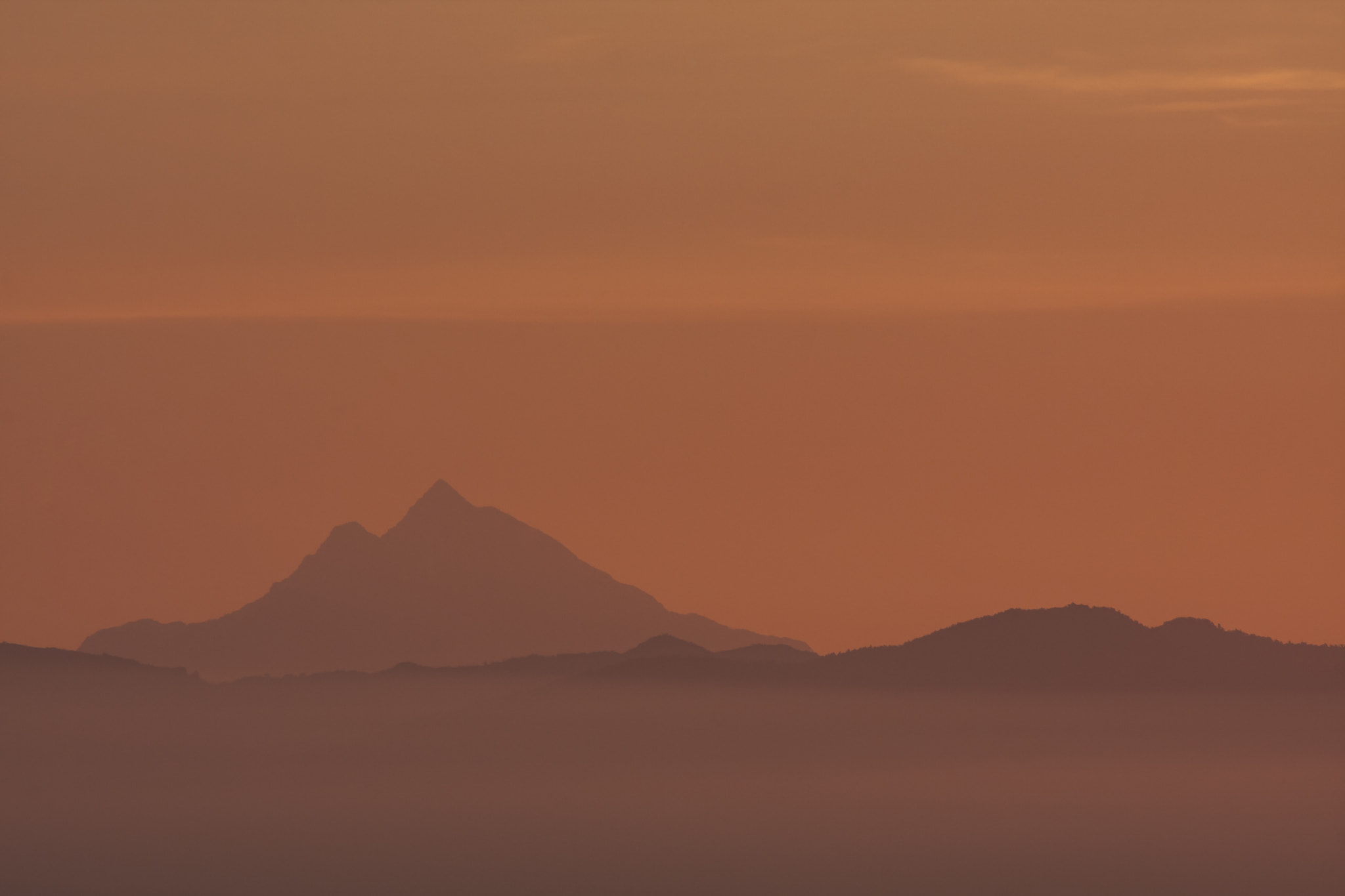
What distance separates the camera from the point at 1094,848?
410ft

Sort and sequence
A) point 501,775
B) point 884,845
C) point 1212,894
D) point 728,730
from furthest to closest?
point 728,730, point 501,775, point 884,845, point 1212,894

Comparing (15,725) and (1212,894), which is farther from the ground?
(15,725)

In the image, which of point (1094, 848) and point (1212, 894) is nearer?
point (1212, 894)

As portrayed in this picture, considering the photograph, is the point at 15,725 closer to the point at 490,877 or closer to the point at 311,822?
the point at 311,822

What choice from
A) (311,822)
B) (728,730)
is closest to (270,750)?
(311,822)

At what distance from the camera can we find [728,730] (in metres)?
192

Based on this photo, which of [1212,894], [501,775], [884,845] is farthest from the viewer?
[501,775]

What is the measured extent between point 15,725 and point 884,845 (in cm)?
9421

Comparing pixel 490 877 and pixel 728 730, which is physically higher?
pixel 728 730

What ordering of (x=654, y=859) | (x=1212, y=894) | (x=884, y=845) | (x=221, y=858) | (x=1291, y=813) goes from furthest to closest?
(x=1291, y=813) < (x=884, y=845) < (x=654, y=859) < (x=221, y=858) < (x=1212, y=894)

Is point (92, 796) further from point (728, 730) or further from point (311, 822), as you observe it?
point (728, 730)

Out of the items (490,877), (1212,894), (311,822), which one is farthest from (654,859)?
(1212,894)

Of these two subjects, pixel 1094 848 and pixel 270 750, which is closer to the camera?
pixel 1094 848

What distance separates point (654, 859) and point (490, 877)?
526 inches
